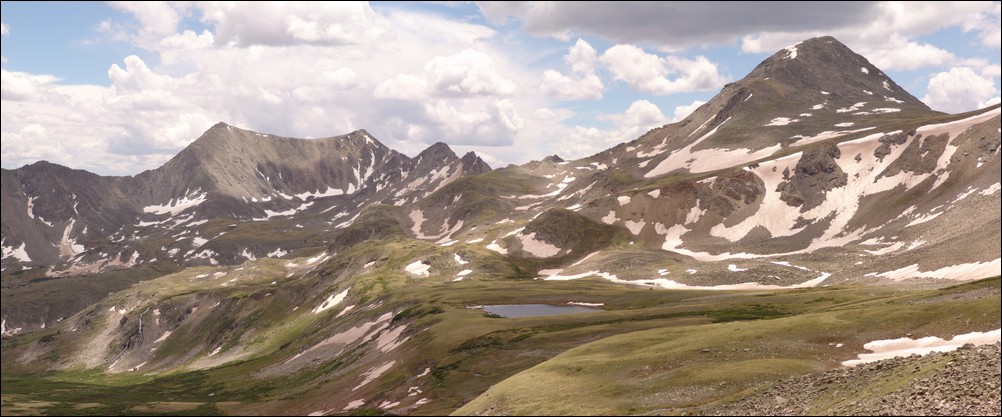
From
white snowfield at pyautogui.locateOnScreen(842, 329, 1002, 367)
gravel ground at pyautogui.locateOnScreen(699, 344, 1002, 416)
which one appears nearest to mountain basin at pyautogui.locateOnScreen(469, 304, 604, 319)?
white snowfield at pyautogui.locateOnScreen(842, 329, 1002, 367)

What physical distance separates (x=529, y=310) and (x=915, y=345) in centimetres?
9522

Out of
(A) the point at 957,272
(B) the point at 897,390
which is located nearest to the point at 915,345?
(B) the point at 897,390

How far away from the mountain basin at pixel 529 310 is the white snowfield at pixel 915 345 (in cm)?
7889

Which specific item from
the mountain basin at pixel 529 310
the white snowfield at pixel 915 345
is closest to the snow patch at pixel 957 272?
the mountain basin at pixel 529 310

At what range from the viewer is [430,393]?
9406 cm

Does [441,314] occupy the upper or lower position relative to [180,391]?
upper

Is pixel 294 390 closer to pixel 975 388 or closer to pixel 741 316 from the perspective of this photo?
pixel 741 316

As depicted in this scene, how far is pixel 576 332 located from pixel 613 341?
18.4 meters

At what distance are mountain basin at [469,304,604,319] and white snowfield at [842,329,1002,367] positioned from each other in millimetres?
78889

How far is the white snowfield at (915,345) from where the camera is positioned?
6359 centimetres

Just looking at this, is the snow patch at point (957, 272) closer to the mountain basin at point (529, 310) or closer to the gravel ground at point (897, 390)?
the mountain basin at point (529, 310)

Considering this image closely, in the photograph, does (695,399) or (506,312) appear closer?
(695,399)

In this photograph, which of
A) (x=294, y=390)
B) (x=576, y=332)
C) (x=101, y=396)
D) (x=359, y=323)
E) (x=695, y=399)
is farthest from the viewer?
(x=101, y=396)

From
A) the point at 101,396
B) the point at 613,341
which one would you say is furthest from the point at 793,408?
the point at 101,396
